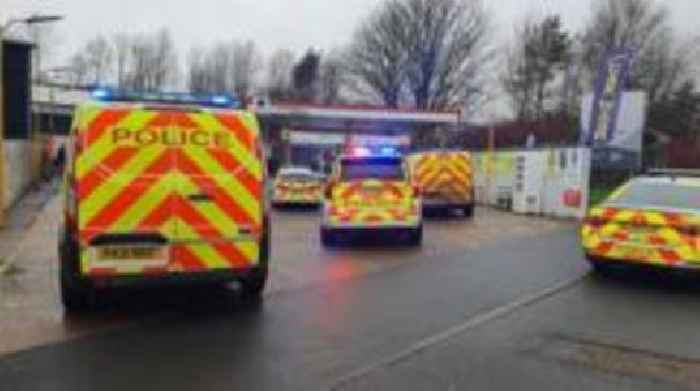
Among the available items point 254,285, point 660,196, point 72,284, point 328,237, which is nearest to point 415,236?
point 328,237

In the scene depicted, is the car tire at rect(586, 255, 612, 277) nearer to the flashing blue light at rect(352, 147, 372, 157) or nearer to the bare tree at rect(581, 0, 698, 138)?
the flashing blue light at rect(352, 147, 372, 157)

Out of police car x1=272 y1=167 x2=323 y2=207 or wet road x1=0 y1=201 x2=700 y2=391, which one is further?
police car x1=272 y1=167 x2=323 y2=207

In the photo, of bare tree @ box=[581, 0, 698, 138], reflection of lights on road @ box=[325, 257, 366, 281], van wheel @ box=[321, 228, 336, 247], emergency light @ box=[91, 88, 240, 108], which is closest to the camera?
emergency light @ box=[91, 88, 240, 108]

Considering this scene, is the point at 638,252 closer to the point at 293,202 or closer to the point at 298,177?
the point at 293,202

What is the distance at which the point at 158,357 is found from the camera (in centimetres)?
909

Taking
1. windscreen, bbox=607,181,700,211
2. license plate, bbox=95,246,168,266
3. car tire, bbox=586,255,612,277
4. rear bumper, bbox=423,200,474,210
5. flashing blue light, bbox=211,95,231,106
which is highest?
flashing blue light, bbox=211,95,231,106

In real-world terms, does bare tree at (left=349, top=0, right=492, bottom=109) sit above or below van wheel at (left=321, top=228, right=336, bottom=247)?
above

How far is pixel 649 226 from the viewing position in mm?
14391

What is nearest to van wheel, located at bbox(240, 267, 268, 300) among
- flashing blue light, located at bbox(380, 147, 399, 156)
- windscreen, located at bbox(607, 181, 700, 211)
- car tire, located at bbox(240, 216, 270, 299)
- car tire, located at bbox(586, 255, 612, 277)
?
car tire, located at bbox(240, 216, 270, 299)

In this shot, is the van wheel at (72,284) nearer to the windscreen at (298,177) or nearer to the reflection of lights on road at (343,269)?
the reflection of lights on road at (343,269)

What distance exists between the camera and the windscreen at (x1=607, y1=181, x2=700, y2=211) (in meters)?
14.7

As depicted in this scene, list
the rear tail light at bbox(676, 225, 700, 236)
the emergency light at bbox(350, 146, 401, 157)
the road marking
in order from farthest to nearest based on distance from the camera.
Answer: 1. the emergency light at bbox(350, 146, 401, 157)
2. the rear tail light at bbox(676, 225, 700, 236)
3. the road marking

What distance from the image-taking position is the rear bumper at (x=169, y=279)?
11.0m

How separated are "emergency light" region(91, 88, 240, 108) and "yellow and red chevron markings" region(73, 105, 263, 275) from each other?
266mm
